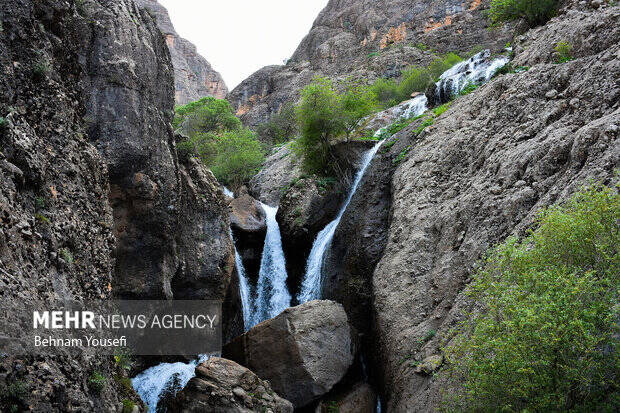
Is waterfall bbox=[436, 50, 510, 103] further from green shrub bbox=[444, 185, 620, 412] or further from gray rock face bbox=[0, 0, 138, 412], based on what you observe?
gray rock face bbox=[0, 0, 138, 412]

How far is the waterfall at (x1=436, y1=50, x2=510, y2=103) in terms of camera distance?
Answer: 2339cm

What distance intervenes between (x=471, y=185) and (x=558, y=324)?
771 centimetres

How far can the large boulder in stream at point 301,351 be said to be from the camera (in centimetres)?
1325

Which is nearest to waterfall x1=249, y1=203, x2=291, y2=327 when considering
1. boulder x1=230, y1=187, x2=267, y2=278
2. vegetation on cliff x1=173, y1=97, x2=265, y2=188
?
boulder x1=230, y1=187, x2=267, y2=278

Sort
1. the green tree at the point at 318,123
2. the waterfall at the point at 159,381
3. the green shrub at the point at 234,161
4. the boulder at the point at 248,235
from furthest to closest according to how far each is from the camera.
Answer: the green shrub at the point at 234,161, the green tree at the point at 318,123, the boulder at the point at 248,235, the waterfall at the point at 159,381

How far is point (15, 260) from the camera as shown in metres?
7.30

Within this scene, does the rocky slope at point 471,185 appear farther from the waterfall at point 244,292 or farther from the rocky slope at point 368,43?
the rocky slope at point 368,43

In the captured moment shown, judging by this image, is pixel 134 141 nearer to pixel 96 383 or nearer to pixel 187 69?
pixel 96 383

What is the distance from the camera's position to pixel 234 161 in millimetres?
33094

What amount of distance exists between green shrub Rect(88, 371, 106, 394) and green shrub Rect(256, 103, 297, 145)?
39853 mm

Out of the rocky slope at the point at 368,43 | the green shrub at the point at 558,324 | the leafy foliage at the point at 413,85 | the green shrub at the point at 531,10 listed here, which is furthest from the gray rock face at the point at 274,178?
the green shrub at the point at 558,324

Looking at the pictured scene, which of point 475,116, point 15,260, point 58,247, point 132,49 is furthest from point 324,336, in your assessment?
point 132,49

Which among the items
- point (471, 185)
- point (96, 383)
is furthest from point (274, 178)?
point (96, 383)

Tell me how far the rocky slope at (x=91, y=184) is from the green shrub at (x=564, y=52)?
14.9m
